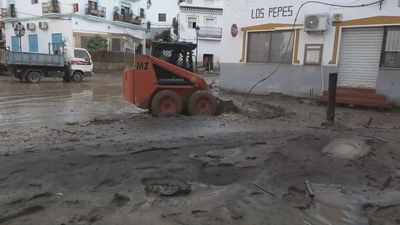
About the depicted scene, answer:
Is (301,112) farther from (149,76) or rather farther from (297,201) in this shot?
(297,201)

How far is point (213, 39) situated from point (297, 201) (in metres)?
47.9

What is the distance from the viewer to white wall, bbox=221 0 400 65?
14875 mm

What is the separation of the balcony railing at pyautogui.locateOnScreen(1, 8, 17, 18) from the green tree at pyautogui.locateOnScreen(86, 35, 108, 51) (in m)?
9.61

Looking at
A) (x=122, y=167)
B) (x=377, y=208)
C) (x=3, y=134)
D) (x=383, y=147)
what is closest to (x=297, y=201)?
(x=377, y=208)

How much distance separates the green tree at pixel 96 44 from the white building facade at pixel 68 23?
588 millimetres

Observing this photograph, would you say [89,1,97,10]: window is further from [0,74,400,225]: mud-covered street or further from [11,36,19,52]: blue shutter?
[0,74,400,225]: mud-covered street

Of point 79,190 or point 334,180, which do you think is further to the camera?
point 334,180

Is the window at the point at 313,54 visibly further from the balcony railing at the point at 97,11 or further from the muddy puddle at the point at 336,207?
the balcony railing at the point at 97,11

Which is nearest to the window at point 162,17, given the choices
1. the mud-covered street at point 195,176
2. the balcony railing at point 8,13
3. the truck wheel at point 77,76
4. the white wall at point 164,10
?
the white wall at point 164,10

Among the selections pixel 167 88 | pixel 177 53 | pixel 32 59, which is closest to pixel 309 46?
pixel 177 53

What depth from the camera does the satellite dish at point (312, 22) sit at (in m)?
15.9

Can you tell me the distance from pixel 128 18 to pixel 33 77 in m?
24.4

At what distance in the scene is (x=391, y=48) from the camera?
14617 mm

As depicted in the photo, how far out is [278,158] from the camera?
21.5ft
